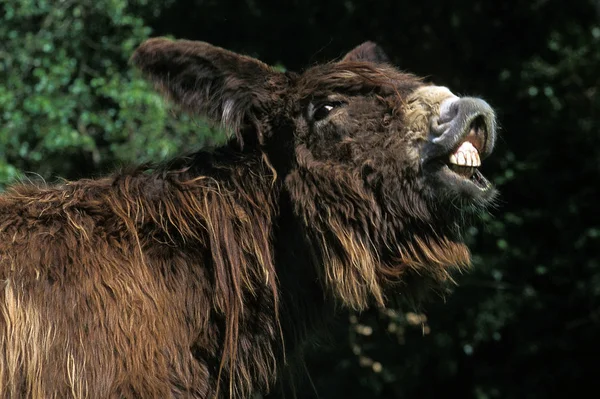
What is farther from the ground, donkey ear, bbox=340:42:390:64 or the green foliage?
donkey ear, bbox=340:42:390:64

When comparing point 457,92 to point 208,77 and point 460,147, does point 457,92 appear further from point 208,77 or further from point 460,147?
point 208,77

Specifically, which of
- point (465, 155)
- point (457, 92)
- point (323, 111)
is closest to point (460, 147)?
point (465, 155)

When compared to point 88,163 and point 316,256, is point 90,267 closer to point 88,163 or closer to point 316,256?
point 316,256

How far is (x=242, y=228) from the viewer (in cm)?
303

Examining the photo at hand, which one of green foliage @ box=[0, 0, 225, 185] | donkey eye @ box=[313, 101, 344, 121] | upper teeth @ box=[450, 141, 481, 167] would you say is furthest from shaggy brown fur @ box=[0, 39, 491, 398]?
green foliage @ box=[0, 0, 225, 185]

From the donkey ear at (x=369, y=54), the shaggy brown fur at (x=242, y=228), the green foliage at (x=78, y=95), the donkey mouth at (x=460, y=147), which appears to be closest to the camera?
the shaggy brown fur at (x=242, y=228)

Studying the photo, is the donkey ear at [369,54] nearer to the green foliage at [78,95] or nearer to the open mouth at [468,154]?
the open mouth at [468,154]

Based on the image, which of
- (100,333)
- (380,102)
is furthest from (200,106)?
(100,333)

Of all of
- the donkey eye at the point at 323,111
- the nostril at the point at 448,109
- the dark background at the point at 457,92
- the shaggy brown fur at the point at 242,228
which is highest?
the nostril at the point at 448,109

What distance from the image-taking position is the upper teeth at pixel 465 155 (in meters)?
2.96

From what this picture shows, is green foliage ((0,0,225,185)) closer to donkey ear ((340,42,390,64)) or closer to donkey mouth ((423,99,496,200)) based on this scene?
donkey ear ((340,42,390,64))

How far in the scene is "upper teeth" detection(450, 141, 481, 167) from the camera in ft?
9.71

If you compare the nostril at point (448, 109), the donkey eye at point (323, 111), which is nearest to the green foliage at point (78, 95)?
the donkey eye at point (323, 111)

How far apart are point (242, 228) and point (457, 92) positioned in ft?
13.7
